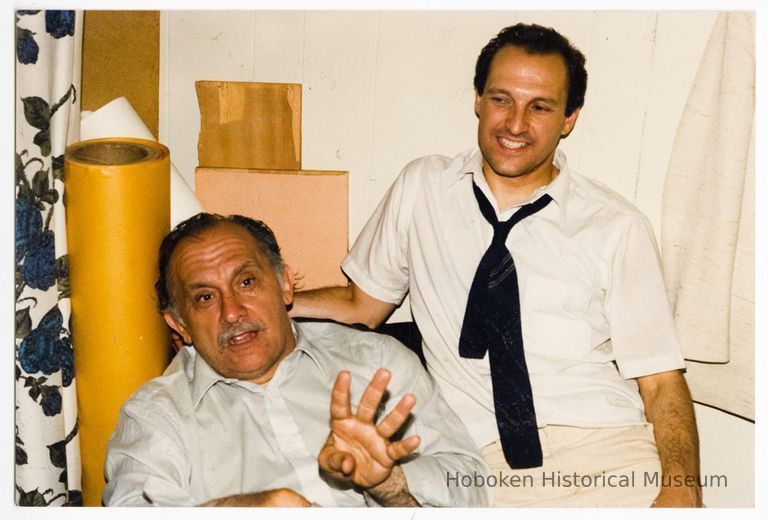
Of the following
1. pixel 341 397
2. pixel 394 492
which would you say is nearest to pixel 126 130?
pixel 341 397

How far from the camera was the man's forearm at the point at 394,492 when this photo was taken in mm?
1726

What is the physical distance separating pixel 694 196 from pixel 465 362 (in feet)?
2.18

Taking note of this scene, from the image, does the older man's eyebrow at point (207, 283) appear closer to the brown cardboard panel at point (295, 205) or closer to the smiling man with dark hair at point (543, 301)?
the brown cardboard panel at point (295, 205)

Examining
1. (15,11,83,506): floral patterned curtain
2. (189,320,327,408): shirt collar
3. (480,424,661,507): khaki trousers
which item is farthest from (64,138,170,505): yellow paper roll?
(480,424,661,507): khaki trousers

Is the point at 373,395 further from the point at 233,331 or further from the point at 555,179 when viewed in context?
the point at 555,179

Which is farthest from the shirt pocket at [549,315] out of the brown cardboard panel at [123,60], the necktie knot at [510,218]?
the brown cardboard panel at [123,60]

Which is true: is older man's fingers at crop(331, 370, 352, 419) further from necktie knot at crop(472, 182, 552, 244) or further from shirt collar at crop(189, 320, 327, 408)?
necktie knot at crop(472, 182, 552, 244)

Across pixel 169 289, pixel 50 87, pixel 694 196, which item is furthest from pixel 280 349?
pixel 694 196

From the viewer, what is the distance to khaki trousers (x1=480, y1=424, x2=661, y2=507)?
6.39ft

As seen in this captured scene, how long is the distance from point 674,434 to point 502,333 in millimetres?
439

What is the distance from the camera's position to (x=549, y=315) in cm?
204

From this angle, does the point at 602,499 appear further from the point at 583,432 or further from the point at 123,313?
the point at 123,313

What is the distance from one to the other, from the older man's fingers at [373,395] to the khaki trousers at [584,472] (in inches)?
18.9
